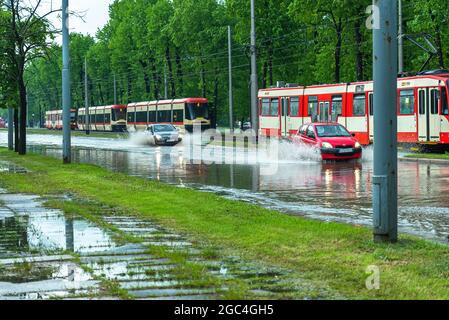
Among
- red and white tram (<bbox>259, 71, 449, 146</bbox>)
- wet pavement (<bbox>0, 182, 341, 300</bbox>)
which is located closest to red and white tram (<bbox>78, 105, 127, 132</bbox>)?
red and white tram (<bbox>259, 71, 449, 146</bbox>)

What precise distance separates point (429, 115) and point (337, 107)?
7999mm

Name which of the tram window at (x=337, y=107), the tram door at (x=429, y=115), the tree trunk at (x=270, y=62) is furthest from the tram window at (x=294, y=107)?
the tree trunk at (x=270, y=62)

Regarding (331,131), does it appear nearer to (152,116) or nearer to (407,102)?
(407,102)

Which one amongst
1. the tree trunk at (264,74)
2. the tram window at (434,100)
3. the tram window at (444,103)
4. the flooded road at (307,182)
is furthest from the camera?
the tree trunk at (264,74)

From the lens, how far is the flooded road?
14.8m

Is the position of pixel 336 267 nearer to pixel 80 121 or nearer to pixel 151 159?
pixel 151 159

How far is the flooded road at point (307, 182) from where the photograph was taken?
14.8 metres

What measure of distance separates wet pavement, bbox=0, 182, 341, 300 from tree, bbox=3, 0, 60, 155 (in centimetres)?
2502

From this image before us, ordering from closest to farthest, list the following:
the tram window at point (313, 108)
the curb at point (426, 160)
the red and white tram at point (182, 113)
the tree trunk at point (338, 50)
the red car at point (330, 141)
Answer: the curb at point (426, 160) → the red car at point (330, 141) → the tram window at point (313, 108) → the tree trunk at point (338, 50) → the red and white tram at point (182, 113)

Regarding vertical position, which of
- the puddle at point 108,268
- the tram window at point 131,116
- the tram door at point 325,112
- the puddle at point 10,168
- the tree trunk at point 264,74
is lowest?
the puddle at point 108,268

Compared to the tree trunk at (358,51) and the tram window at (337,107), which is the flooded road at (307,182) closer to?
the tram window at (337,107)

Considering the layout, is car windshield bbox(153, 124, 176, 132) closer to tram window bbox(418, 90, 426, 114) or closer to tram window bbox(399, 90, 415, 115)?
tram window bbox(399, 90, 415, 115)

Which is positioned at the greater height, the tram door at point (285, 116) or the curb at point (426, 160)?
the tram door at point (285, 116)

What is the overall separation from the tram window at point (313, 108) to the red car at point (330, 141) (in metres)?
10.3
